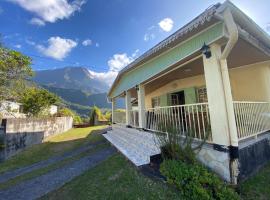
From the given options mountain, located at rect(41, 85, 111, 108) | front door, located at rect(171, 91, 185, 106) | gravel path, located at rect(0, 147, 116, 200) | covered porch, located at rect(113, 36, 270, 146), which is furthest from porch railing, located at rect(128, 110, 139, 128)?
mountain, located at rect(41, 85, 111, 108)

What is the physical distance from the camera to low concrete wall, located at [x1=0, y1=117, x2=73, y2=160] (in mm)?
7766

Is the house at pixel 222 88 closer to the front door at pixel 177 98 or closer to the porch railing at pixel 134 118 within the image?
the porch railing at pixel 134 118

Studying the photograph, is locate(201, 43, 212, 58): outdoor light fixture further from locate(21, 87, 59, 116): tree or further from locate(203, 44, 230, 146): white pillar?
locate(21, 87, 59, 116): tree

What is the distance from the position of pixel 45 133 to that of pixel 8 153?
4456 mm

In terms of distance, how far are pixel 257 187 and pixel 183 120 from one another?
2.41 m

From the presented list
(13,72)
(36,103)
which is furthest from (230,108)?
(36,103)

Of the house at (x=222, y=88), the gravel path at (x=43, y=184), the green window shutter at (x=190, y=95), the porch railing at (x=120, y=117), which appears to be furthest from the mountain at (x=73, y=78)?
the house at (x=222, y=88)

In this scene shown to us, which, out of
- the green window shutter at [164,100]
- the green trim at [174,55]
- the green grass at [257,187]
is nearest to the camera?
the green grass at [257,187]

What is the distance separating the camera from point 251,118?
482cm

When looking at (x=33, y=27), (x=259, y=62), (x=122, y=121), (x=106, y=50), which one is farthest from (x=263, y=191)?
(x=106, y=50)

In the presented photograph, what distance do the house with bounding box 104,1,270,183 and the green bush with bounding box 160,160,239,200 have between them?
69 cm

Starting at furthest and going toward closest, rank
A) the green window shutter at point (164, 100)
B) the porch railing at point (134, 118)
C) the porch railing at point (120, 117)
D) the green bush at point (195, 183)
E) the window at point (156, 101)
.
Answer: the window at point (156, 101) → the porch railing at point (120, 117) → the green window shutter at point (164, 100) → the porch railing at point (134, 118) → the green bush at point (195, 183)

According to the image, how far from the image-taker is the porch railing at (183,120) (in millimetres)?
4176

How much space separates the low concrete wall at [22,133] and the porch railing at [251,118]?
1025 cm
